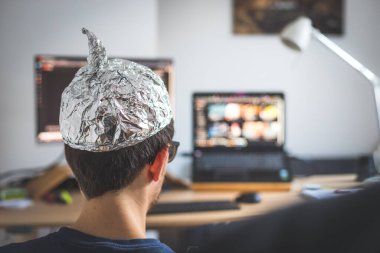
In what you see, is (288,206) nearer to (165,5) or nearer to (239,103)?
(239,103)

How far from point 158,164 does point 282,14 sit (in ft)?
9.54

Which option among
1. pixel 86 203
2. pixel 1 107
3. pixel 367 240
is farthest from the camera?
pixel 1 107

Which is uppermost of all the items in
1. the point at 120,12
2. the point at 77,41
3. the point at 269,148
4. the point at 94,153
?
the point at 120,12

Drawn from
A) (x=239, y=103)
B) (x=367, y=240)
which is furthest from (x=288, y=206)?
(x=239, y=103)

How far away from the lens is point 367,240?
0.80ft

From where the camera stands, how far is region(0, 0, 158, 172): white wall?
7.75 feet

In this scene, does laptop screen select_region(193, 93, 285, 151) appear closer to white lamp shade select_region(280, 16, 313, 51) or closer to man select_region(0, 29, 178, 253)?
white lamp shade select_region(280, 16, 313, 51)

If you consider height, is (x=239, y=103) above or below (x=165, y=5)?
below

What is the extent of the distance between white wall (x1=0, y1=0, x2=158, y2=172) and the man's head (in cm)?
163

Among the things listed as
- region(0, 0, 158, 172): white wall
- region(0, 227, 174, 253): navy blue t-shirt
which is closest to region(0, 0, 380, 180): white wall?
region(0, 0, 158, 172): white wall

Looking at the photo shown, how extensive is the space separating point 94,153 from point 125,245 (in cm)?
18

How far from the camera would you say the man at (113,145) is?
2.58ft

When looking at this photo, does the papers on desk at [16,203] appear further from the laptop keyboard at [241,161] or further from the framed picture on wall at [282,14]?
the framed picture on wall at [282,14]

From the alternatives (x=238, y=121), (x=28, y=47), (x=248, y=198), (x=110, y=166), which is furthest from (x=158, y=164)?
(x=28, y=47)
